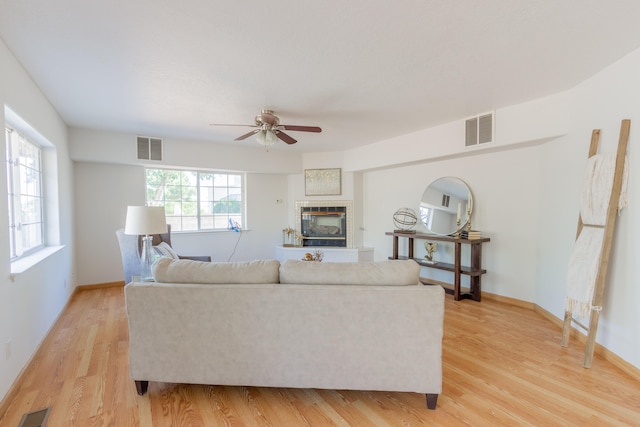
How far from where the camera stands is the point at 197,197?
17.6ft

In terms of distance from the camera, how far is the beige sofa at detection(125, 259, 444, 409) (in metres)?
1.73

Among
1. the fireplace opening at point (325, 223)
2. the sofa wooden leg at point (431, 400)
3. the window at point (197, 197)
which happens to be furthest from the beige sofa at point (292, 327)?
the fireplace opening at point (325, 223)

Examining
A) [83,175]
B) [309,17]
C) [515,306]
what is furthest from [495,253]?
[83,175]

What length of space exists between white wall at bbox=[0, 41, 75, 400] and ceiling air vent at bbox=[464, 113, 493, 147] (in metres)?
4.18

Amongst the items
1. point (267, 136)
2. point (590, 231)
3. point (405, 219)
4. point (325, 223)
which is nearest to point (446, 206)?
point (405, 219)

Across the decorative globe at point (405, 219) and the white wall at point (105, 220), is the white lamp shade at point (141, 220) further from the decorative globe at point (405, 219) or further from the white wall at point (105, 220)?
the decorative globe at point (405, 219)

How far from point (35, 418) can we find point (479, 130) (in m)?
4.46

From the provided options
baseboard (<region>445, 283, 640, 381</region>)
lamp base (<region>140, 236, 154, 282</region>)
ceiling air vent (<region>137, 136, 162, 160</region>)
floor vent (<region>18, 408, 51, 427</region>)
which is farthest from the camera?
ceiling air vent (<region>137, 136, 162, 160</region>)

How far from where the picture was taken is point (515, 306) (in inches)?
141

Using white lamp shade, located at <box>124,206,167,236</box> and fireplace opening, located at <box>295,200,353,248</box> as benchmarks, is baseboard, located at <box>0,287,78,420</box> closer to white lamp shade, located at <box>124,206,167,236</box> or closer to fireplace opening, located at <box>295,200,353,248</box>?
white lamp shade, located at <box>124,206,167,236</box>

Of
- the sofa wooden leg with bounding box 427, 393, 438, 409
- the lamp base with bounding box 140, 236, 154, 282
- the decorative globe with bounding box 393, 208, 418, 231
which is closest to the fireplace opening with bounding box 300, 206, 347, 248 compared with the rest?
the decorative globe with bounding box 393, 208, 418, 231

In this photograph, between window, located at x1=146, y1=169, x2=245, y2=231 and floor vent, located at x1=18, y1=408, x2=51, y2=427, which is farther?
window, located at x1=146, y1=169, x2=245, y2=231

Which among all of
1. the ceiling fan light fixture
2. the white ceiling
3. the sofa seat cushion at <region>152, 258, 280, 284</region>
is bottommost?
the sofa seat cushion at <region>152, 258, 280, 284</region>

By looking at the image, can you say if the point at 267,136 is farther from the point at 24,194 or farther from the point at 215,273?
the point at 24,194
